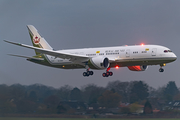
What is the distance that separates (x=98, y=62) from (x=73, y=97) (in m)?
7.19

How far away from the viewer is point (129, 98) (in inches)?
2552

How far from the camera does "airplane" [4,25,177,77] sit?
61.1m

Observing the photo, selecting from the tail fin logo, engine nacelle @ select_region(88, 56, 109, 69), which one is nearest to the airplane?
engine nacelle @ select_region(88, 56, 109, 69)

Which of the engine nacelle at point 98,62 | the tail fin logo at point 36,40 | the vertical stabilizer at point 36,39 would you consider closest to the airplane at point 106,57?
the engine nacelle at point 98,62

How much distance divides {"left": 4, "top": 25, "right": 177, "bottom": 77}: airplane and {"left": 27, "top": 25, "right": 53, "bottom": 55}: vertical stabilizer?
10.9ft

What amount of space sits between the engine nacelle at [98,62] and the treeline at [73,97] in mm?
4682

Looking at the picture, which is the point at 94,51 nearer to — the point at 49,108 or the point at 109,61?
the point at 109,61

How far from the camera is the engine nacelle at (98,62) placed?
62122mm

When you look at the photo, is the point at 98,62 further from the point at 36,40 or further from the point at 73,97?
the point at 36,40

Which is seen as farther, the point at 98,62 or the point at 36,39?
the point at 36,39

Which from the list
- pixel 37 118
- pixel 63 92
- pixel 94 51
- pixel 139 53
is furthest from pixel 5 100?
pixel 139 53

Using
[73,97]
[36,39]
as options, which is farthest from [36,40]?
→ [73,97]

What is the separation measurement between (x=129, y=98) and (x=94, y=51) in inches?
366

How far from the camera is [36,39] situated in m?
74.9
